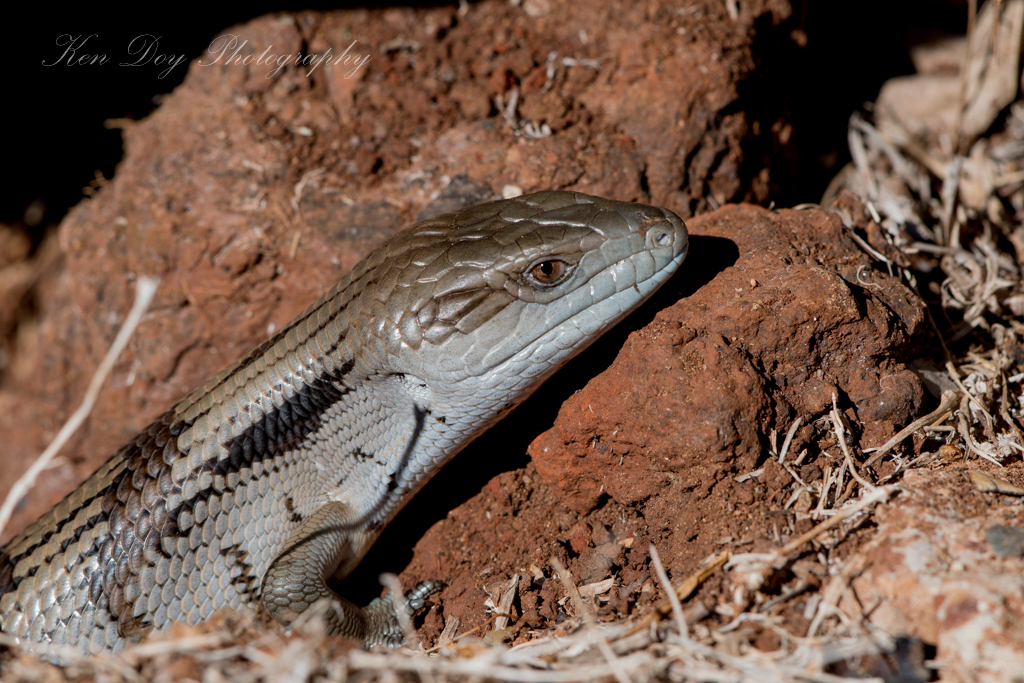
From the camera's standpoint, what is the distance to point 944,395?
2828mm

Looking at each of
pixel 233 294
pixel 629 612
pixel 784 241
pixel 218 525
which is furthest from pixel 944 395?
pixel 233 294

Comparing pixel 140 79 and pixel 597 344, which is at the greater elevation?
pixel 140 79

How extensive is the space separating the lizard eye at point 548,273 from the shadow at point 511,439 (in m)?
0.33

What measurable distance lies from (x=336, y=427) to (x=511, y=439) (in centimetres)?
82

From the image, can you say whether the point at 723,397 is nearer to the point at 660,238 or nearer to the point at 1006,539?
the point at 660,238

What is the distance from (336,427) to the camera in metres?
3.33

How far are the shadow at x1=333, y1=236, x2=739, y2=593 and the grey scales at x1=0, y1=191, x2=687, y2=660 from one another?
18 cm

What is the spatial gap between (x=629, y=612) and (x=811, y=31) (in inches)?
174

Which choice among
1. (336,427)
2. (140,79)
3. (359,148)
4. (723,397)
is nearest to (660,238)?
(723,397)

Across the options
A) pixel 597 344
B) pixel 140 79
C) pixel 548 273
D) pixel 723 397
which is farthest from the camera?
pixel 140 79

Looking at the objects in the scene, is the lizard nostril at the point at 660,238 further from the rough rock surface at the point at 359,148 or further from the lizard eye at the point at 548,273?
the rough rock surface at the point at 359,148

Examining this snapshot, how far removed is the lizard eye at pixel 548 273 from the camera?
2.89 meters

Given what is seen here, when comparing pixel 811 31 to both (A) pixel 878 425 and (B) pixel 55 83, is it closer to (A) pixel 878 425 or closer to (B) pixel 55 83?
(A) pixel 878 425

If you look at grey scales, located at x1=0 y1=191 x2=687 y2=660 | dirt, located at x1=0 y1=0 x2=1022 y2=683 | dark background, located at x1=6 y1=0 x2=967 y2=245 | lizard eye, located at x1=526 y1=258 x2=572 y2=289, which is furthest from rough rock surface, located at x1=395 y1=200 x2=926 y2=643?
dark background, located at x1=6 y1=0 x2=967 y2=245
